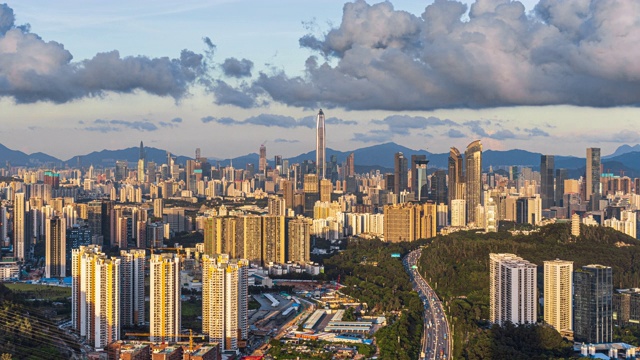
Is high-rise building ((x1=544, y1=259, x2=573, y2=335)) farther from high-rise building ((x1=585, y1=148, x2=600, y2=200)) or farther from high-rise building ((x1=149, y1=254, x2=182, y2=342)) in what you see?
high-rise building ((x1=585, y1=148, x2=600, y2=200))

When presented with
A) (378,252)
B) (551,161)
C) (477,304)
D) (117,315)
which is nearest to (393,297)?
(477,304)

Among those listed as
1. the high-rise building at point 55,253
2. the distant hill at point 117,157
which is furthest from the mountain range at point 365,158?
the high-rise building at point 55,253

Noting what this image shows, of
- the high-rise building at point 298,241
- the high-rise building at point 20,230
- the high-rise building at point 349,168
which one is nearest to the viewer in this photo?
the high-rise building at point 298,241

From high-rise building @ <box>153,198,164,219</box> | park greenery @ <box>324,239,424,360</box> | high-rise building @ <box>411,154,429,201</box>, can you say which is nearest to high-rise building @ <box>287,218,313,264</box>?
park greenery @ <box>324,239,424,360</box>

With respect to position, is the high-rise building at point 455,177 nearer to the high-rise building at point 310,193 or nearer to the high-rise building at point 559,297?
the high-rise building at point 310,193

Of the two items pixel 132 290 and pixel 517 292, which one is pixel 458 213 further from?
pixel 132 290

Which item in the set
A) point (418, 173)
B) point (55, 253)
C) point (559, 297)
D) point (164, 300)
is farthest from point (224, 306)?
point (418, 173)
